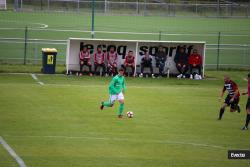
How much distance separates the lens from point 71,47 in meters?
39.9

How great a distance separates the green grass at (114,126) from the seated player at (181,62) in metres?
2.82

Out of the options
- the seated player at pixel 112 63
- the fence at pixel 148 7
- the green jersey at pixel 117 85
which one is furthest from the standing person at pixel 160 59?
the fence at pixel 148 7

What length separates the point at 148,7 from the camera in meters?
73.6

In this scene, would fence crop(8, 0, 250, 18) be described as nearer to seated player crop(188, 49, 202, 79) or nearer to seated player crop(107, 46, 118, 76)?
seated player crop(188, 49, 202, 79)

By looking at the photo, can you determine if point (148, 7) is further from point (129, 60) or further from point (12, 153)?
point (12, 153)

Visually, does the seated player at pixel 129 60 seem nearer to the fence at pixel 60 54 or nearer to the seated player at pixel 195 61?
the seated player at pixel 195 61

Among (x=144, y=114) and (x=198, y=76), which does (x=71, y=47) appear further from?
Result: (x=144, y=114)

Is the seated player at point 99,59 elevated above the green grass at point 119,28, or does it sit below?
below

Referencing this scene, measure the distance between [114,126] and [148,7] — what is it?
49924 mm

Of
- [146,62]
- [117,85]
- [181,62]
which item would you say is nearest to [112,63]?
[146,62]

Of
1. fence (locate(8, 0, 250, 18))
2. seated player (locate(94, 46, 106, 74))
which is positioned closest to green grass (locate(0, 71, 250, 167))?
seated player (locate(94, 46, 106, 74))

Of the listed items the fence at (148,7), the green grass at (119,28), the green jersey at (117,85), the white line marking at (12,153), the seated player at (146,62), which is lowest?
the white line marking at (12,153)

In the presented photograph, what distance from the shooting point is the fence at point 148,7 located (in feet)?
235

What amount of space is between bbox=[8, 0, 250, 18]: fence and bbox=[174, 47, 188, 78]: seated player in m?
31.3
